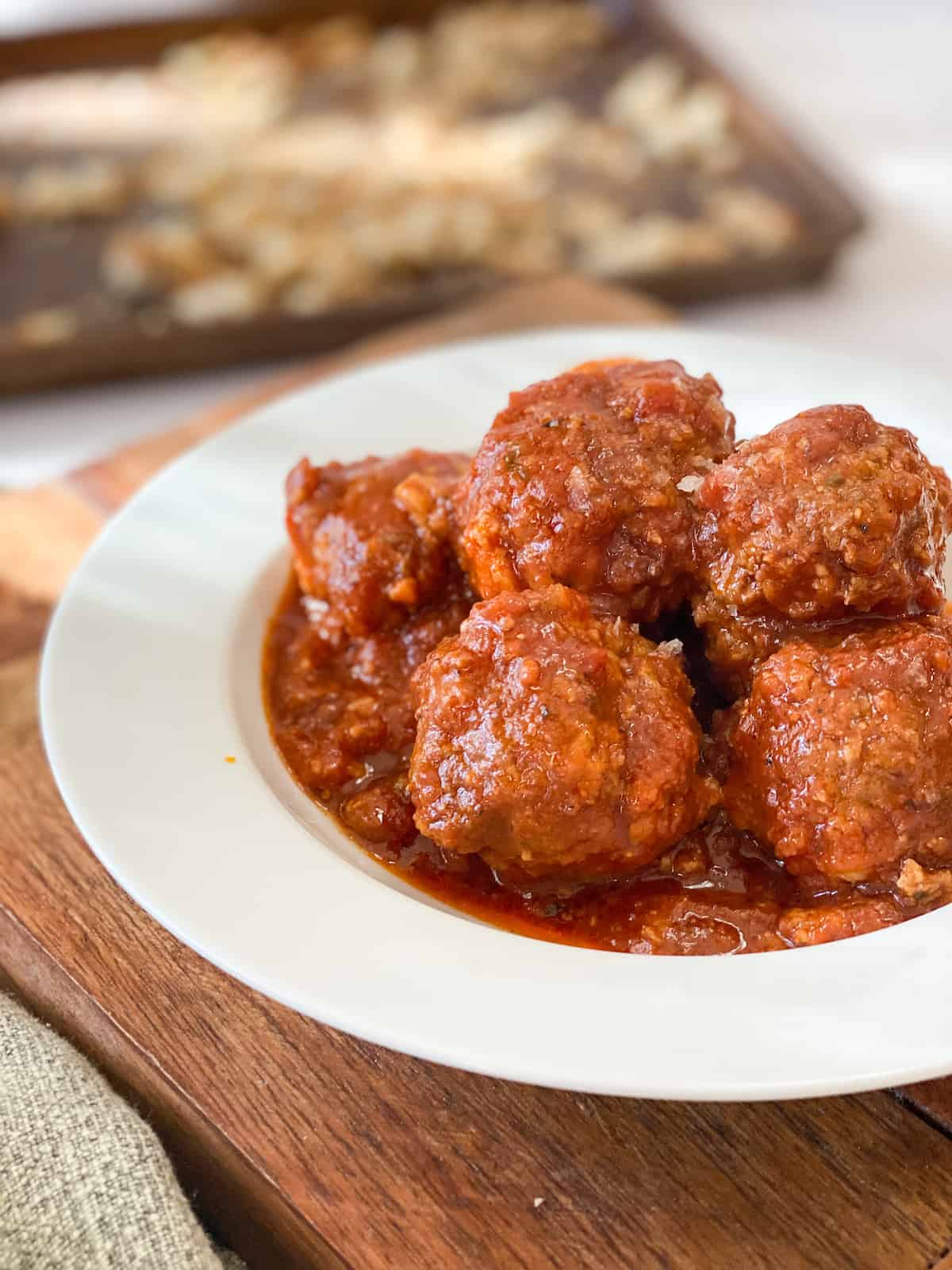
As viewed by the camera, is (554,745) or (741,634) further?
(741,634)

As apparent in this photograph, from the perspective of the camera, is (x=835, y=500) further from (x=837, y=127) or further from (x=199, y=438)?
(x=837, y=127)

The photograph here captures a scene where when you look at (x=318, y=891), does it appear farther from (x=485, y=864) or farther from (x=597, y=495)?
(x=597, y=495)

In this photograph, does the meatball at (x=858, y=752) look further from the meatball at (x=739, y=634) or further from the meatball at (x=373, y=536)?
the meatball at (x=373, y=536)

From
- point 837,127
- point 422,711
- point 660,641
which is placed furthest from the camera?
point 837,127

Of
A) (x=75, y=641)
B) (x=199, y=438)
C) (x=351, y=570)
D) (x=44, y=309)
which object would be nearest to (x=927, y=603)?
(x=351, y=570)

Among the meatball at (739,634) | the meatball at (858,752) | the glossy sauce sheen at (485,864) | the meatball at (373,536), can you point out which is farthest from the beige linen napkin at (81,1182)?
the meatball at (739,634)

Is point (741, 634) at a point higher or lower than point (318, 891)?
higher

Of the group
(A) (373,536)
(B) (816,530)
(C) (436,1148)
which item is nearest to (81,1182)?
(C) (436,1148)
